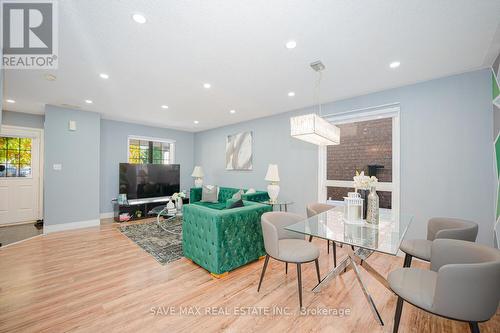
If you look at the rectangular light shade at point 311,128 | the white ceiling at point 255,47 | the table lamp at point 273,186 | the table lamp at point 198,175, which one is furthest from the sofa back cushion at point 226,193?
the rectangular light shade at point 311,128

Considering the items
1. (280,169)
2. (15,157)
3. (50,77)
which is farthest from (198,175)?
(15,157)

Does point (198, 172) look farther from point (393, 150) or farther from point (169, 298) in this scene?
point (393, 150)

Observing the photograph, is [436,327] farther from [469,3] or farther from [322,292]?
[469,3]

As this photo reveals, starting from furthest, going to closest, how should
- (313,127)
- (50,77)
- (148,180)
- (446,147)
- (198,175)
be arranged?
(198,175) → (148,180) → (50,77) → (446,147) → (313,127)

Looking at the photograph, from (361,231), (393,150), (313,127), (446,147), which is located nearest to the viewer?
(361,231)

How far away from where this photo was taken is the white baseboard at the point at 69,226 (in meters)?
4.04

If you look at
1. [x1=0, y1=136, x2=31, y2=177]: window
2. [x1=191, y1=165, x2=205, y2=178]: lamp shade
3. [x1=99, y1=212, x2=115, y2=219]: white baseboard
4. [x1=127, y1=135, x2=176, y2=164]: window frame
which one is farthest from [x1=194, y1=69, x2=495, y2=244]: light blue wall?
[x1=0, y1=136, x2=31, y2=177]: window

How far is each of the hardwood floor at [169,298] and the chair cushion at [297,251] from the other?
1.55ft

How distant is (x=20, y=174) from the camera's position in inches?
185

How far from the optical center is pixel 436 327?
1685 millimetres

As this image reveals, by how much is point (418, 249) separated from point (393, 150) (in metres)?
1.72

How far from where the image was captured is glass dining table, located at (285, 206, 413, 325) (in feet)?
5.30

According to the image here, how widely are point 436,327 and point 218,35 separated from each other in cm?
330

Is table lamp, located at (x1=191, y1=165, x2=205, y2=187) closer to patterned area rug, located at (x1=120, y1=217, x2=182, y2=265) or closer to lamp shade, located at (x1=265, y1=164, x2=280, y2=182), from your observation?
patterned area rug, located at (x1=120, y1=217, x2=182, y2=265)
